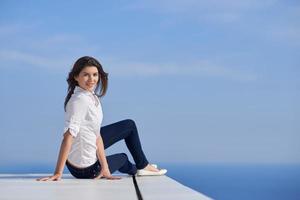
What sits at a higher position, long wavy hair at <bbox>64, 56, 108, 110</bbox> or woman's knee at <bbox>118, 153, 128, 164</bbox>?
long wavy hair at <bbox>64, 56, 108, 110</bbox>

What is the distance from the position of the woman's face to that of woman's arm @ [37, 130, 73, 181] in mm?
395

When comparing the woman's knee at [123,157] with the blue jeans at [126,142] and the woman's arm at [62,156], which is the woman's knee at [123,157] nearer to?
the blue jeans at [126,142]

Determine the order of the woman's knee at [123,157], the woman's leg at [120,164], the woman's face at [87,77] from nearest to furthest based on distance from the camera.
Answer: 1. the woman's face at [87,77]
2. the woman's leg at [120,164]
3. the woman's knee at [123,157]

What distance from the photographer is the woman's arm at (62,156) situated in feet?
12.1

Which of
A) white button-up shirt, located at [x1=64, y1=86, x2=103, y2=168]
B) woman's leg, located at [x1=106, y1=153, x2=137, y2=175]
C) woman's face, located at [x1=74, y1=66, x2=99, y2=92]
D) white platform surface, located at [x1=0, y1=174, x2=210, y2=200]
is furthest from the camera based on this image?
woman's leg, located at [x1=106, y1=153, x2=137, y2=175]

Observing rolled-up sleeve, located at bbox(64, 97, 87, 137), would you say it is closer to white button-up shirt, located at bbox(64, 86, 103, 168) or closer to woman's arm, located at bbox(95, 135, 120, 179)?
white button-up shirt, located at bbox(64, 86, 103, 168)

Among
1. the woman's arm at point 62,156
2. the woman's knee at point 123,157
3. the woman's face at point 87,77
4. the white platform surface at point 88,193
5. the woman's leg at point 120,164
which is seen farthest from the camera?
the woman's knee at point 123,157

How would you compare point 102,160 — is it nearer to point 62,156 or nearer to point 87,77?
point 62,156

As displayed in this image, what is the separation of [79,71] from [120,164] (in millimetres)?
754

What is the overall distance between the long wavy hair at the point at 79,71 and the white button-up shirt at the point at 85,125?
6 centimetres

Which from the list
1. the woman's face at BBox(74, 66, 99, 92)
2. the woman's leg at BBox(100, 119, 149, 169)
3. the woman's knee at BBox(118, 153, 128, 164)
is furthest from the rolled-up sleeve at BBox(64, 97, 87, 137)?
the woman's knee at BBox(118, 153, 128, 164)

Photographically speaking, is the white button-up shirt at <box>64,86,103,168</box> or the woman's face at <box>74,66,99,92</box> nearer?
the white button-up shirt at <box>64,86,103,168</box>

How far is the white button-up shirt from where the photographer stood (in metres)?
3.84

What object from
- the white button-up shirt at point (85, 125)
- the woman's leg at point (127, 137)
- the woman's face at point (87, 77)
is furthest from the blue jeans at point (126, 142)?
the woman's face at point (87, 77)
